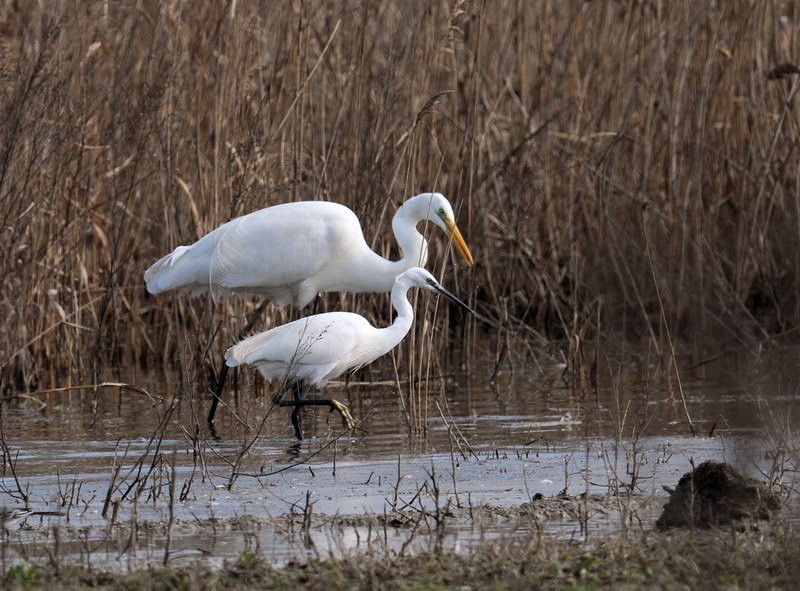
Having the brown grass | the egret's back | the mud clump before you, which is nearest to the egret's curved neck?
the egret's back

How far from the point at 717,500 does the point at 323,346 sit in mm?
3084

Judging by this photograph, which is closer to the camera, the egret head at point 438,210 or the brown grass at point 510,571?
the brown grass at point 510,571

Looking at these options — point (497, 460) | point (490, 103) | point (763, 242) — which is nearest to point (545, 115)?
→ point (490, 103)

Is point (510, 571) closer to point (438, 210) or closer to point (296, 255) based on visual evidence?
point (438, 210)

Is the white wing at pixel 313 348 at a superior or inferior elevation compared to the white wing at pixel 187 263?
inferior

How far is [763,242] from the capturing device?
9.23 m

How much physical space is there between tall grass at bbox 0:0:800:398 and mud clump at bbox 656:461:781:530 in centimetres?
302

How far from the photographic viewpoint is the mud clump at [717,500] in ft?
13.7

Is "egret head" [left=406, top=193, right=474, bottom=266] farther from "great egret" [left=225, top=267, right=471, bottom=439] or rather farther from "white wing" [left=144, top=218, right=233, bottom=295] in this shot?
"white wing" [left=144, top=218, right=233, bottom=295]

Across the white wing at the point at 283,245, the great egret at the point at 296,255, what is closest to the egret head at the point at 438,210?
the great egret at the point at 296,255

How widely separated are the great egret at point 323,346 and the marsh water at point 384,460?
1.03ft

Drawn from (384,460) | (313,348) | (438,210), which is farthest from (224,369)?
(384,460)

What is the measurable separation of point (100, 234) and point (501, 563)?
5.84m

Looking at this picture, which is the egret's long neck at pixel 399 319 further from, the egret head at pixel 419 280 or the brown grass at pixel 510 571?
the brown grass at pixel 510 571
